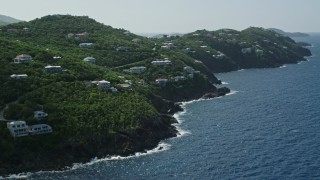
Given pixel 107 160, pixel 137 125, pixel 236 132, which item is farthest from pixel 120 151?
pixel 236 132

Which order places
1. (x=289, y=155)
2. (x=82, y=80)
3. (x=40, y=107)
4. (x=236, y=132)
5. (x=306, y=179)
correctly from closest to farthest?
(x=306, y=179) < (x=289, y=155) < (x=40, y=107) < (x=236, y=132) < (x=82, y=80)

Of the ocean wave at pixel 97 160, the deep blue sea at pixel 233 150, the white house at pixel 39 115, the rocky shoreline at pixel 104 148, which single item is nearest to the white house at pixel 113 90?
the rocky shoreline at pixel 104 148

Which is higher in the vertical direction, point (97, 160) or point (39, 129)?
point (39, 129)

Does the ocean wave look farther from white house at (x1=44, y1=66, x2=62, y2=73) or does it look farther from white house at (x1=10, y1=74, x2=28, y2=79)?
white house at (x1=44, y1=66, x2=62, y2=73)

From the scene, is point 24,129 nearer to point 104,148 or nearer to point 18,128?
point 18,128

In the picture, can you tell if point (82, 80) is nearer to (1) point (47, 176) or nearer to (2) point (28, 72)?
(2) point (28, 72)

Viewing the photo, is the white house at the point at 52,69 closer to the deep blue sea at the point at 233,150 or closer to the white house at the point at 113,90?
the white house at the point at 113,90

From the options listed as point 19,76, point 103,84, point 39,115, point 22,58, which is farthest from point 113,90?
point 22,58
